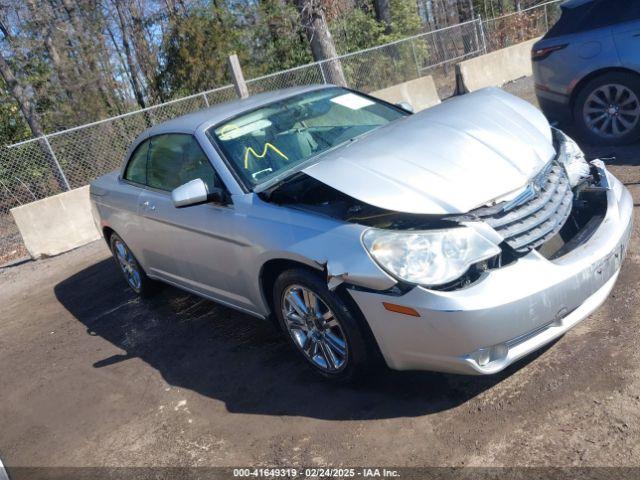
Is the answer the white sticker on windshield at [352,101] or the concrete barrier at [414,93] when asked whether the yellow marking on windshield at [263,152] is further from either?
the concrete barrier at [414,93]

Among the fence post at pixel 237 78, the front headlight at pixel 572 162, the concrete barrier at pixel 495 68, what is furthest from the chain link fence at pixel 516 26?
the front headlight at pixel 572 162

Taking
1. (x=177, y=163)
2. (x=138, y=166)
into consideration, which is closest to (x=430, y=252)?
(x=177, y=163)

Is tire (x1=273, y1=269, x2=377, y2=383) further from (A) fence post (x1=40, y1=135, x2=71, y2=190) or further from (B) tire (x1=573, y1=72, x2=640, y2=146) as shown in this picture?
(A) fence post (x1=40, y1=135, x2=71, y2=190)

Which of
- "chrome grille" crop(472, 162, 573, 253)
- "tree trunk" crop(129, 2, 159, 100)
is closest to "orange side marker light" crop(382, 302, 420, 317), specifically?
"chrome grille" crop(472, 162, 573, 253)

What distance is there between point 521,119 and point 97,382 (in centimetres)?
354

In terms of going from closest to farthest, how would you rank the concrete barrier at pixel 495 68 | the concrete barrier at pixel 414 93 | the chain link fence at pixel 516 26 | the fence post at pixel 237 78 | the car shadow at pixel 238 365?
1. the car shadow at pixel 238 365
2. the fence post at pixel 237 78
3. the concrete barrier at pixel 414 93
4. the concrete barrier at pixel 495 68
5. the chain link fence at pixel 516 26

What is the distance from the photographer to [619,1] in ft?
20.8

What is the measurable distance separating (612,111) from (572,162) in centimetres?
304

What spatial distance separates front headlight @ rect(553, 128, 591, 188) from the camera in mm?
3789

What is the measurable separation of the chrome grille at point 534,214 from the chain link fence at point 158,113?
8.72 m

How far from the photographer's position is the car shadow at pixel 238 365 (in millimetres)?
3371

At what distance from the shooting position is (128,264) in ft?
19.8

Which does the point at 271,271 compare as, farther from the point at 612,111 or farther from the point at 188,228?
the point at 612,111

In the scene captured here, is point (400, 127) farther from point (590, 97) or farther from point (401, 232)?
point (590, 97)
